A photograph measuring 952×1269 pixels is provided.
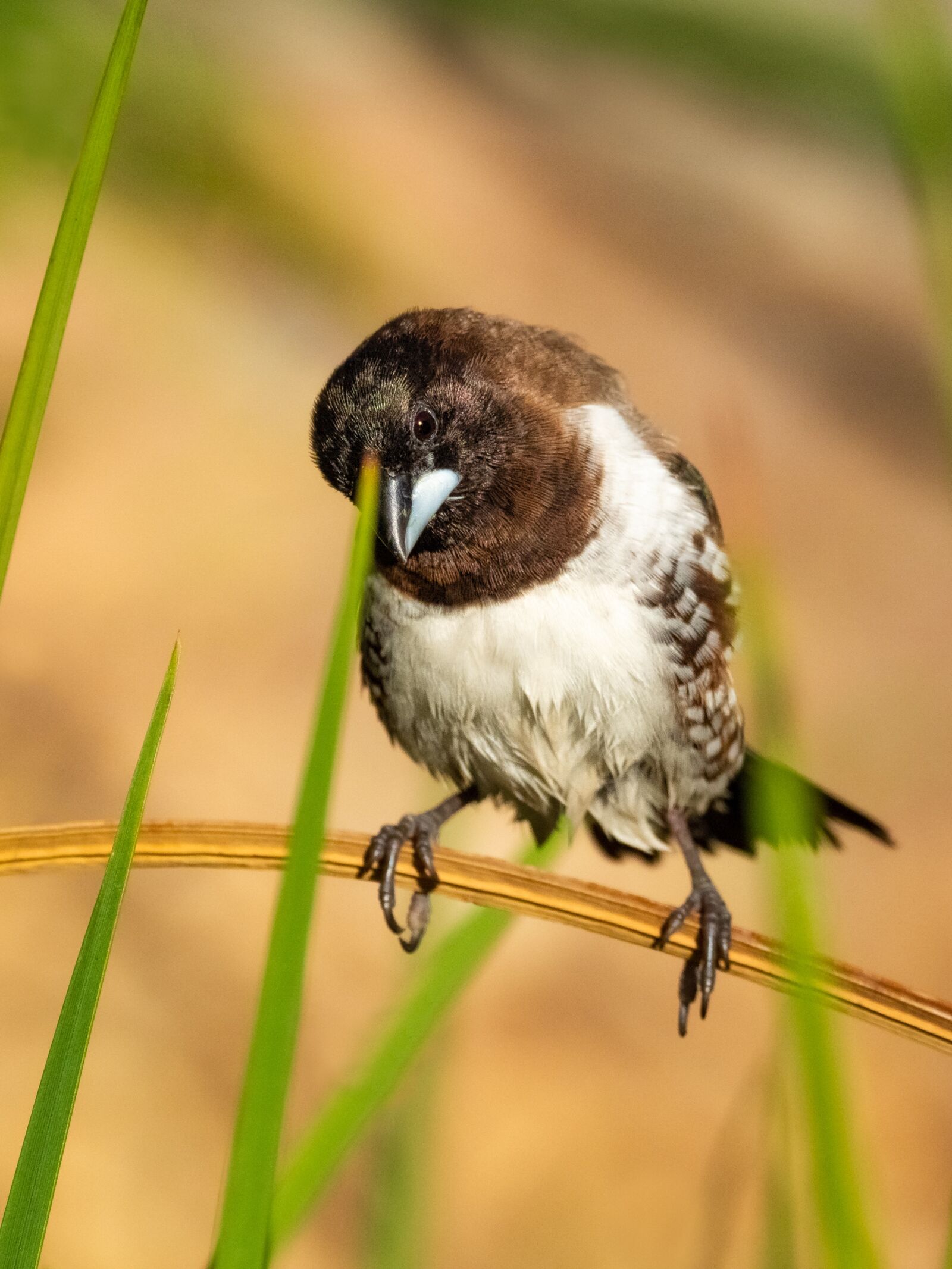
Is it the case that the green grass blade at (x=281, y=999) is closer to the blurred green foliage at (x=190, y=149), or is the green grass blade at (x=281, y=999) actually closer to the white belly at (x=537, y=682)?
the white belly at (x=537, y=682)

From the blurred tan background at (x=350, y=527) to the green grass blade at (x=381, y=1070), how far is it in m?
1.02

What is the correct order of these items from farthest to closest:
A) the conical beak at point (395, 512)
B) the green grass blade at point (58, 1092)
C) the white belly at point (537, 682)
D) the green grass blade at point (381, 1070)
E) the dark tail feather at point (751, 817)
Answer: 1. the dark tail feather at point (751, 817)
2. the white belly at point (537, 682)
3. the conical beak at point (395, 512)
4. the green grass blade at point (381, 1070)
5. the green grass blade at point (58, 1092)

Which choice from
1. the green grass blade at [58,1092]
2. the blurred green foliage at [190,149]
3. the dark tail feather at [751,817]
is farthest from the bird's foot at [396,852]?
the blurred green foliage at [190,149]

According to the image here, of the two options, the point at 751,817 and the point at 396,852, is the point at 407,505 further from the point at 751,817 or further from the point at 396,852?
the point at 751,817

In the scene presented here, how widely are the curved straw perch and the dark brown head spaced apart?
522mm

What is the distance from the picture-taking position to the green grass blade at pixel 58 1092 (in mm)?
759

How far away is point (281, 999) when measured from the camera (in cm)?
68

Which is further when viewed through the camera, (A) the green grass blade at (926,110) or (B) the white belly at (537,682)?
(B) the white belly at (537,682)

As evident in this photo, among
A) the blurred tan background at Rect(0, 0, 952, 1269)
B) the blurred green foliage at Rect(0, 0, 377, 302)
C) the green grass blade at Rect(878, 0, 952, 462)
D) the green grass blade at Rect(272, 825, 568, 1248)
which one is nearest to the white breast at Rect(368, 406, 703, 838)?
→ the blurred tan background at Rect(0, 0, 952, 1269)

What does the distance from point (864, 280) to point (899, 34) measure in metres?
5.37

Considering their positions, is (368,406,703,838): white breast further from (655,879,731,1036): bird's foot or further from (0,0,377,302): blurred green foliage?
(0,0,377,302): blurred green foliage

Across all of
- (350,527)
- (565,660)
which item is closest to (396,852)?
(565,660)

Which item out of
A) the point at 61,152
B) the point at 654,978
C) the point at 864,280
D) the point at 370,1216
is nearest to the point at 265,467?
→ the point at 61,152

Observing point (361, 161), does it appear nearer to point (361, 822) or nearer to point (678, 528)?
point (361, 822)
